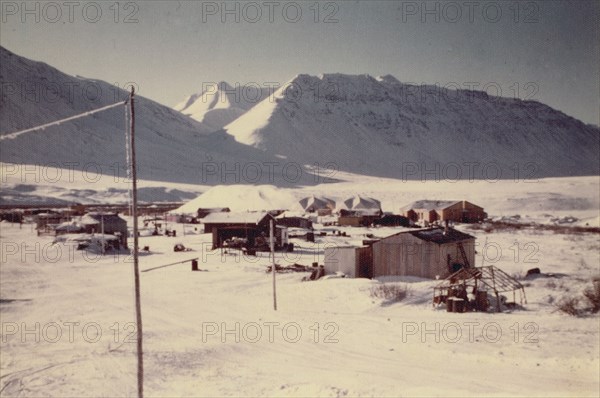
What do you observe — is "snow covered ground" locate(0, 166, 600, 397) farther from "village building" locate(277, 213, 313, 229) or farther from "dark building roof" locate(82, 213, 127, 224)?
"village building" locate(277, 213, 313, 229)

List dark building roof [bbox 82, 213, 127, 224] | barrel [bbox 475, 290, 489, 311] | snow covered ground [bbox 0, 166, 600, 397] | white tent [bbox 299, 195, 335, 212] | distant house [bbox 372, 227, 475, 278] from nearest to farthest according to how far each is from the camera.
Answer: snow covered ground [bbox 0, 166, 600, 397]
barrel [bbox 475, 290, 489, 311]
distant house [bbox 372, 227, 475, 278]
dark building roof [bbox 82, 213, 127, 224]
white tent [bbox 299, 195, 335, 212]

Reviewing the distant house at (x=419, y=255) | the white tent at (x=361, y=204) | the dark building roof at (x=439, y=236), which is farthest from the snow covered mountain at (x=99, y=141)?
the distant house at (x=419, y=255)

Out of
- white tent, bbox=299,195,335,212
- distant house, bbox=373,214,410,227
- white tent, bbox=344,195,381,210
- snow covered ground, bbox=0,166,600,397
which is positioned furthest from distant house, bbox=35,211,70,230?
white tent, bbox=344,195,381,210

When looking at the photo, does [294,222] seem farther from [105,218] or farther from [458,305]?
[458,305]

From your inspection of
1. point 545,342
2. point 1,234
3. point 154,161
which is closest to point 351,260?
point 545,342

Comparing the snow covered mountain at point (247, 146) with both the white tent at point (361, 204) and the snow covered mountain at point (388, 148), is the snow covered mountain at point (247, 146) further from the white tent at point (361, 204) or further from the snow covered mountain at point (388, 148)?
the white tent at point (361, 204)

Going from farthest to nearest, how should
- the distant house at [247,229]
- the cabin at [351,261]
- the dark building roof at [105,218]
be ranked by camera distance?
the dark building roof at [105,218]
the distant house at [247,229]
the cabin at [351,261]
